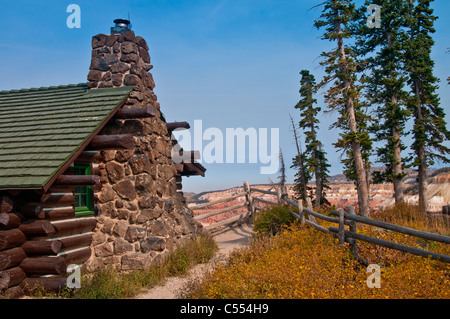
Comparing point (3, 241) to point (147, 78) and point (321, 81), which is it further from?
point (321, 81)

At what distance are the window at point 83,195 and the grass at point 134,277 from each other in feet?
5.43

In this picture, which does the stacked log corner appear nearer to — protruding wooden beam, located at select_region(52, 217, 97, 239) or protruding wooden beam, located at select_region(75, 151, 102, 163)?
protruding wooden beam, located at select_region(52, 217, 97, 239)

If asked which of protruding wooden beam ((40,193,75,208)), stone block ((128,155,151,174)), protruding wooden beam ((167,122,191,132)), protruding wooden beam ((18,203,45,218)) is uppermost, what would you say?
protruding wooden beam ((167,122,191,132))

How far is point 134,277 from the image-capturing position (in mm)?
8023

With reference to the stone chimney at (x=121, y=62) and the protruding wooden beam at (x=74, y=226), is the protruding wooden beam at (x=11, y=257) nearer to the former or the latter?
the protruding wooden beam at (x=74, y=226)

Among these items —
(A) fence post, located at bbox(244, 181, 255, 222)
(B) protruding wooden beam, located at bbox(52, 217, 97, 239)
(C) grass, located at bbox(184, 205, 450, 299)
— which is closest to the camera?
(C) grass, located at bbox(184, 205, 450, 299)

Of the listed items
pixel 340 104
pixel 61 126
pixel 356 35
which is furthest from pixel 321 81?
pixel 61 126

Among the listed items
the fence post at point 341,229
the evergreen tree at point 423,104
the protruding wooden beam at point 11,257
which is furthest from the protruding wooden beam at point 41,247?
the evergreen tree at point 423,104

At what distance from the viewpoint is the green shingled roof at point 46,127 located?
7.05m

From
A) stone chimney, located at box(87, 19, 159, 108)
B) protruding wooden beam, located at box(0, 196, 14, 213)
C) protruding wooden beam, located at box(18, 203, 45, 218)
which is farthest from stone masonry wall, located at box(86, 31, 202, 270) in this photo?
protruding wooden beam, located at box(0, 196, 14, 213)

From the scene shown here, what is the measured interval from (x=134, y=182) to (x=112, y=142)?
160cm

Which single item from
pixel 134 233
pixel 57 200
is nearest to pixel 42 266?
pixel 57 200

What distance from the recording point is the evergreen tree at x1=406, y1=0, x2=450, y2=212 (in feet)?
63.3

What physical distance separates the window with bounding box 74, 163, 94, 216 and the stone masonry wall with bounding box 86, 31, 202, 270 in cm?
24
